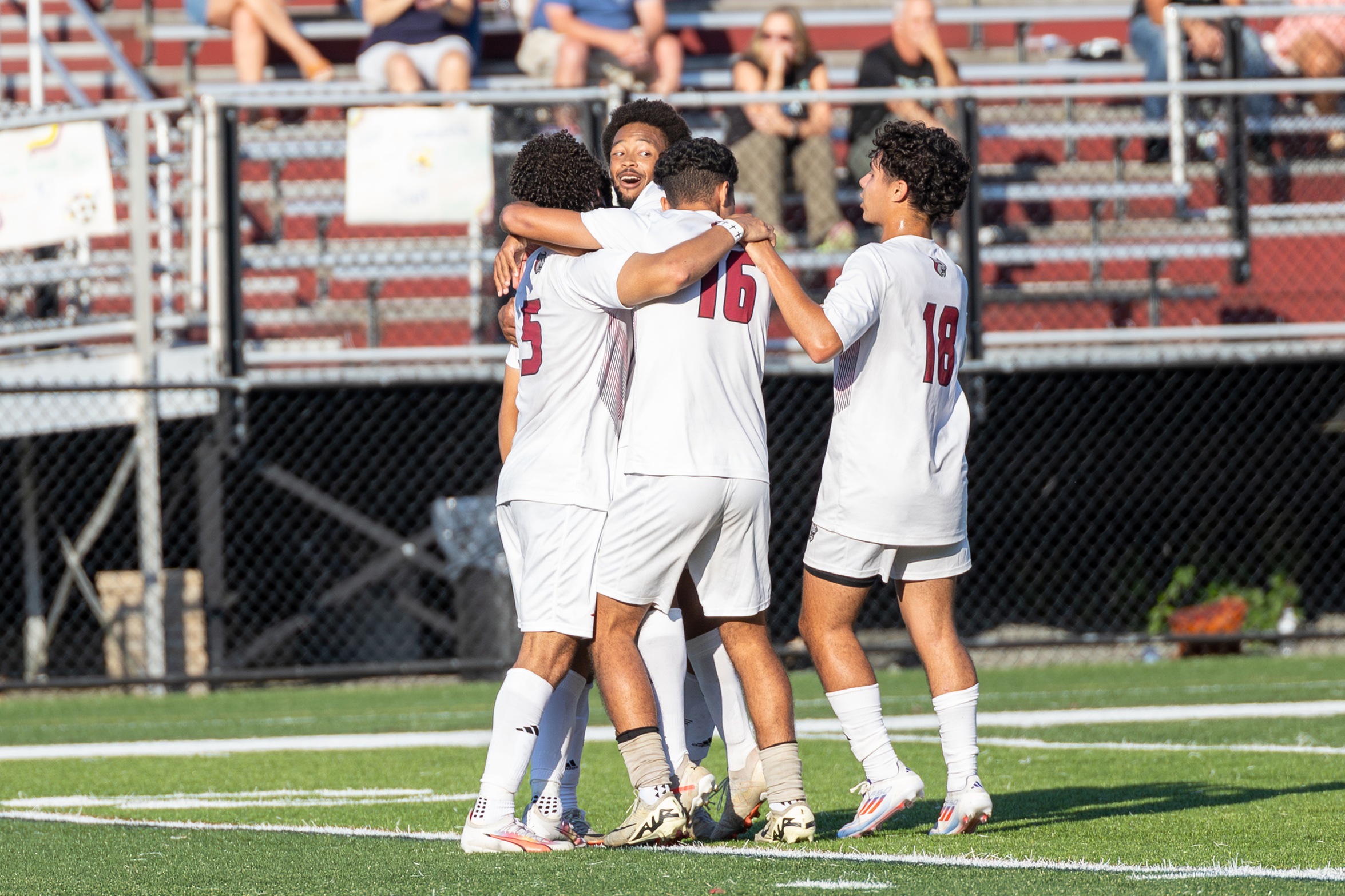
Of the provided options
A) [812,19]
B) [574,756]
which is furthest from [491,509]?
[574,756]

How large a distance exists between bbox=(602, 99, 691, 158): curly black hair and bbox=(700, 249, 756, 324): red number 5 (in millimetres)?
568

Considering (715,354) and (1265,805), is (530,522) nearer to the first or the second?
(715,354)

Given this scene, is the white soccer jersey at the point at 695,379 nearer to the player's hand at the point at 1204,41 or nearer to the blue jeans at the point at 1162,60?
the blue jeans at the point at 1162,60

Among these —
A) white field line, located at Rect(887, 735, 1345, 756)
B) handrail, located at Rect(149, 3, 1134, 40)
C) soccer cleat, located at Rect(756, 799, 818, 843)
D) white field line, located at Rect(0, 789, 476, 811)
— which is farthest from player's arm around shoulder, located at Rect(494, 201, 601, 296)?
handrail, located at Rect(149, 3, 1134, 40)

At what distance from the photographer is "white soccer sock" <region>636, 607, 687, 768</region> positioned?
4738 millimetres

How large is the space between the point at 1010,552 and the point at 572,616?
8548 mm

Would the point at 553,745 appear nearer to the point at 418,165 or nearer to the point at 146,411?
the point at 418,165

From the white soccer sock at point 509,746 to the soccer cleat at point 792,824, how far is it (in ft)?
2.11

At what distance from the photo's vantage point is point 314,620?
11750 mm

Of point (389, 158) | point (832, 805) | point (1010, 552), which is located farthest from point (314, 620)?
point (832, 805)

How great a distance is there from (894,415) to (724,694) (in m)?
0.87

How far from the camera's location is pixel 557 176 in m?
4.74

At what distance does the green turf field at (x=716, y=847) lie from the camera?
4043mm

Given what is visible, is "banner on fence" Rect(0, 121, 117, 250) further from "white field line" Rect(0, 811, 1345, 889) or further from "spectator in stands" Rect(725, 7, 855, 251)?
"white field line" Rect(0, 811, 1345, 889)
